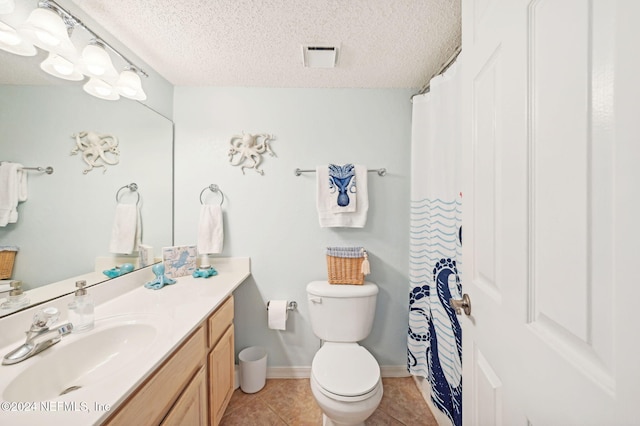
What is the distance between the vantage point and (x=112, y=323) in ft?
3.25

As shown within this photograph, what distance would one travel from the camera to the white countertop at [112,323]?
0.57 metres

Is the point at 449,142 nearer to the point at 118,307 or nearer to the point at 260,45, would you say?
the point at 260,45

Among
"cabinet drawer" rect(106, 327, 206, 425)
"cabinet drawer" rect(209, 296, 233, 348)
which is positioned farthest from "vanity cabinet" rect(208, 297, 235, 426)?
"cabinet drawer" rect(106, 327, 206, 425)

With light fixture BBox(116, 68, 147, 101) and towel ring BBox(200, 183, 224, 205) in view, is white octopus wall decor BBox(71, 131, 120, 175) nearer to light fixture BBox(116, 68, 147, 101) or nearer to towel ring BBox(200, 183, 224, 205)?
light fixture BBox(116, 68, 147, 101)

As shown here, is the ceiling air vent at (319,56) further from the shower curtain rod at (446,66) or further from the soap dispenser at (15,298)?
the soap dispenser at (15,298)

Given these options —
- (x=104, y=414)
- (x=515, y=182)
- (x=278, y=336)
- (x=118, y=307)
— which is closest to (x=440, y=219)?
(x=515, y=182)

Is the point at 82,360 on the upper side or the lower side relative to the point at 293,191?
lower

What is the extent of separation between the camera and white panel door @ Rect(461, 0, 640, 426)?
314mm

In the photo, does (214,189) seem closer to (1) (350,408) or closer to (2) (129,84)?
(2) (129,84)

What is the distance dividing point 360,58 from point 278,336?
2.01m

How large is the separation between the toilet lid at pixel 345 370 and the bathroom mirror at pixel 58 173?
1252 mm

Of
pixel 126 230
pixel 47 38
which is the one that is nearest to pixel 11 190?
pixel 126 230

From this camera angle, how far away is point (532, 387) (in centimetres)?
48

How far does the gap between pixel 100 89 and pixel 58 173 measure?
1.65 ft
